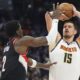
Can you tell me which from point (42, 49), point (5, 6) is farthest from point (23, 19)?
point (42, 49)

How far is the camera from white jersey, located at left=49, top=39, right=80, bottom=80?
563 centimetres

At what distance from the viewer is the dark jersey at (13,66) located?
5367mm

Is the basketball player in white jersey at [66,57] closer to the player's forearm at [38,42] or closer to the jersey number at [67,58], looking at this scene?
the jersey number at [67,58]

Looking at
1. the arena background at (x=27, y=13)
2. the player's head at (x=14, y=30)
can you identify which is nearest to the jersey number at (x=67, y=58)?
the player's head at (x=14, y=30)

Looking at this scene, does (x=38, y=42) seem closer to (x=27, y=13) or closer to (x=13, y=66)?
(x=13, y=66)

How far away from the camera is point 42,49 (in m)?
9.32

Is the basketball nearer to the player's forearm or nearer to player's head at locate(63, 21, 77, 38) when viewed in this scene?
player's head at locate(63, 21, 77, 38)

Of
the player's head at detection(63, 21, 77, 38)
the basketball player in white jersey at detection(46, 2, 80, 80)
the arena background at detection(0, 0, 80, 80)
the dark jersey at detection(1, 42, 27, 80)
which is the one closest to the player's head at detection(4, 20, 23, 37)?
the dark jersey at detection(1, 42, 27, 80)

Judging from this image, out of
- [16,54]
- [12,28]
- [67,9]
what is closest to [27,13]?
[67,9]

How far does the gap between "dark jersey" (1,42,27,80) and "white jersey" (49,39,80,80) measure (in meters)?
0.45

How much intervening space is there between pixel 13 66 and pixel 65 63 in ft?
→ 2.36

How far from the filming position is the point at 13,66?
5395 millimetres

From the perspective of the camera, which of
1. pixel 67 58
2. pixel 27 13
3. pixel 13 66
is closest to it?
pixel 13 66

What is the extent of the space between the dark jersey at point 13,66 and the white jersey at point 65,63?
45 centimetres
